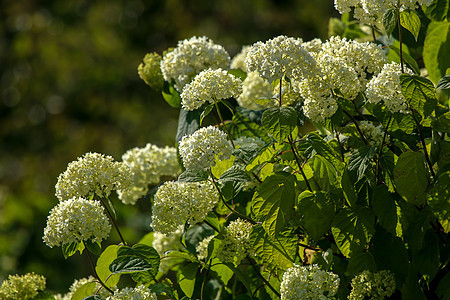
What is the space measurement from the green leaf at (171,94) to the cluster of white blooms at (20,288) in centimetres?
84

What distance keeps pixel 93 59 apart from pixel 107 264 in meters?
11.6

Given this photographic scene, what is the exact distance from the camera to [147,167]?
2.34 metres

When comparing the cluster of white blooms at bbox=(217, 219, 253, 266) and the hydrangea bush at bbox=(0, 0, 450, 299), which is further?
the cluster of white blooms at bbox=(217, 219, 253, 266)

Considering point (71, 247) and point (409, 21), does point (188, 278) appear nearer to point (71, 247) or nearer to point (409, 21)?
point (71, 247)

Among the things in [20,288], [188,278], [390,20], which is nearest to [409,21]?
[390,20]

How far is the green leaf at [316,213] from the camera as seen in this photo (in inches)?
63.1

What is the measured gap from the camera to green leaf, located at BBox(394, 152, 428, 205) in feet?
5.07

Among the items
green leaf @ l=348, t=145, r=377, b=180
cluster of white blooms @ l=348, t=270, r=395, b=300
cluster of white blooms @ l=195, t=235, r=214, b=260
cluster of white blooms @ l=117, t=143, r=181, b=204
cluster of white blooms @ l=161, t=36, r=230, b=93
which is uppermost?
cluster of white blooms @ l=161, t=36, r=230, b=93

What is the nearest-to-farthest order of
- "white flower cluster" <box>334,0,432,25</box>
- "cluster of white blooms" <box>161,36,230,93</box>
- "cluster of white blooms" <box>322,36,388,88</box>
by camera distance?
"white flower cluster" <box>334,0,432,25</box> < "cluster of white blooms" <box>322,36,388,88</box> < "cluster of white blooms" <box>161,36,230,93</box>

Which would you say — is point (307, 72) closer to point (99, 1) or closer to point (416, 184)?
point (416, 184)

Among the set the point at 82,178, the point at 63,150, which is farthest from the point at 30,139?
the point at 82,178

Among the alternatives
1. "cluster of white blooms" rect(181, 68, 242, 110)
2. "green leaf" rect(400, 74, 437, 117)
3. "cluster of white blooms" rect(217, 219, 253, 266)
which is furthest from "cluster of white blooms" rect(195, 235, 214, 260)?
"green leaf" rect(400, 74, 437, 117)

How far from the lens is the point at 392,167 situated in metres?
1.65

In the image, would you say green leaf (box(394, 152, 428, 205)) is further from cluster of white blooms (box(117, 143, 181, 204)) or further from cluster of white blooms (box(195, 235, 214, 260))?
cluster of white blooms (box(117, 143, 181, 204))
